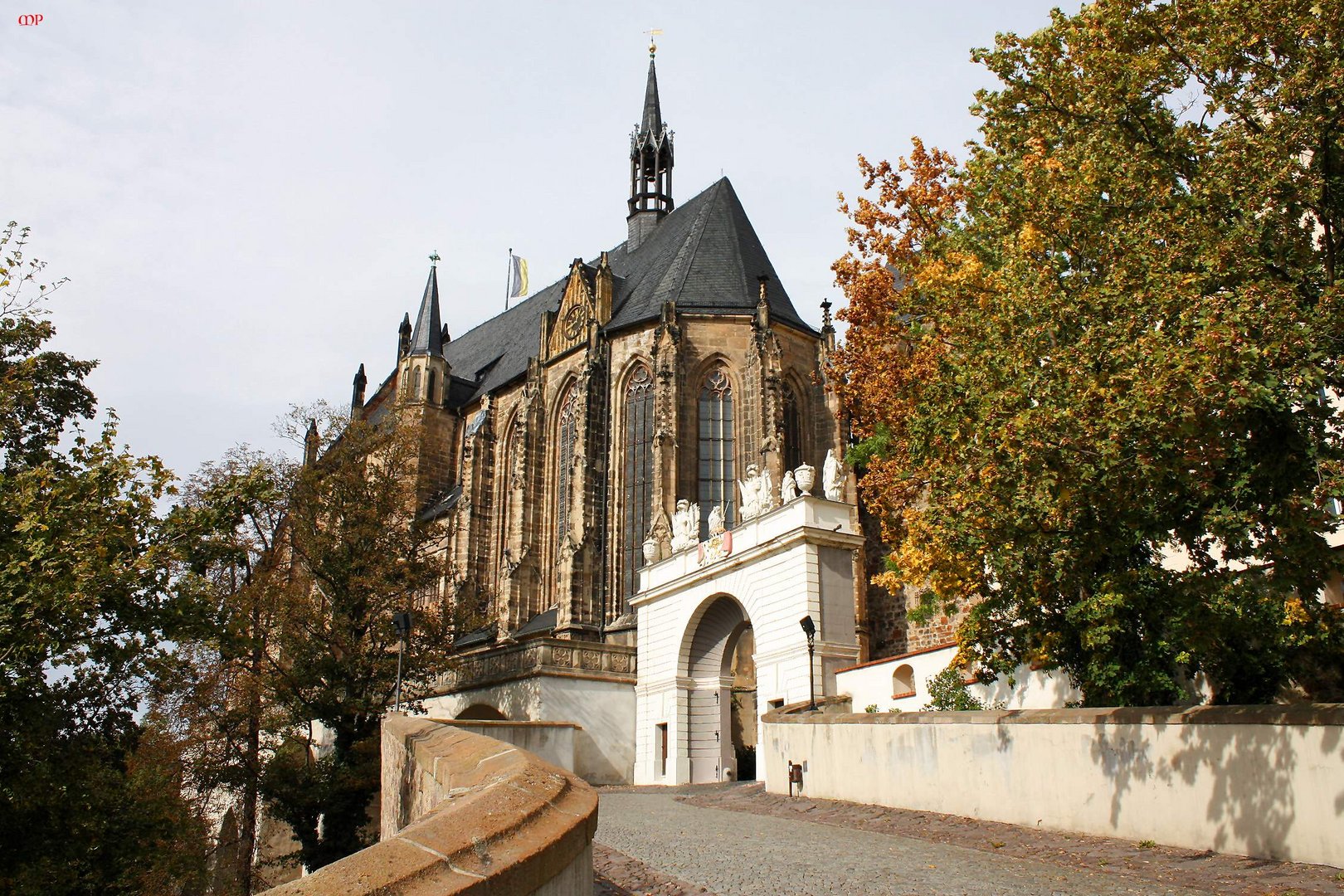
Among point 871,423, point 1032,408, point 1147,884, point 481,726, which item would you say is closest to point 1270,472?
point 1032,408

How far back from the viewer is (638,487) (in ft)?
111

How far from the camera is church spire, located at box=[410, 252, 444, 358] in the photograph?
48438 millimetres

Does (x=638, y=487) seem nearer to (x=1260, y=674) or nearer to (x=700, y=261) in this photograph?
(x=700, y=261)

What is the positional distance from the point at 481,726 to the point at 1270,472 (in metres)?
13.4

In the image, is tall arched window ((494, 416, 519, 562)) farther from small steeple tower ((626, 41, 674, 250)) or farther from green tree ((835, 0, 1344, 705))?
Result: green tree ((835, 0, 1344, 705))

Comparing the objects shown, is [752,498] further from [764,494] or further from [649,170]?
[649,170]

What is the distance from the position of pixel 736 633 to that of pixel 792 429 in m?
11.4

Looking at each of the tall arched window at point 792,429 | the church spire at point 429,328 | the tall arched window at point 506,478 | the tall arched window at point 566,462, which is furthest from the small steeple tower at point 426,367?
the tall arched window at point 792,429

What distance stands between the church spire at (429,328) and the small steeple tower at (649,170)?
32.1 ft

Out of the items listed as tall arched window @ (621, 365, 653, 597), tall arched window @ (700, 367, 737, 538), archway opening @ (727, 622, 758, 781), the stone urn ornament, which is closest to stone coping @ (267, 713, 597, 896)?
the stone urn ornament

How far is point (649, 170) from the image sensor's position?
53.1m

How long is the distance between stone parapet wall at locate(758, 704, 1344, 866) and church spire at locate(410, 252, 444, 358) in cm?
3696

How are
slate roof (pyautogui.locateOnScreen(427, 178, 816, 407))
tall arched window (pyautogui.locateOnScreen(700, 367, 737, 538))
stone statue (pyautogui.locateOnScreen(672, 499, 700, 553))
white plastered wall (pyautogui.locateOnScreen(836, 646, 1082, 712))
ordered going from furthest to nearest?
slate roof (pyautogui.locateOnScreen(427, 178, 816, 407)) → tall arched window (pyautogui.locateOnScreen(700, 367, 737, 538)) → stone statue (pyautogui.locateOnScreen(672, 499, 700, 553)) → white plastered wall (pyautogui.locateOnScreen(836, 646, 1082, 712))

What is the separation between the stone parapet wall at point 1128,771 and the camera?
8891 millimetres
